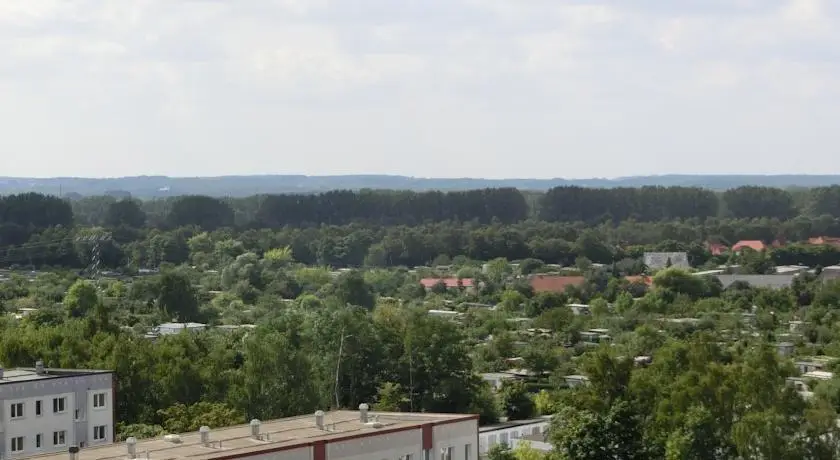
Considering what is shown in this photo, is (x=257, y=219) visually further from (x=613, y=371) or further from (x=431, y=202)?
(x=613, y=371)

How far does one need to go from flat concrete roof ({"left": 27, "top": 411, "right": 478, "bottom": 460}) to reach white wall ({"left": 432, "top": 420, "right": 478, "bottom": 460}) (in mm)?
116

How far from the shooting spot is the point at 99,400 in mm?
33656

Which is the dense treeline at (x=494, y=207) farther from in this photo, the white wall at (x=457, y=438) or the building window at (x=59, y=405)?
the white wall at (x=457, y=438)

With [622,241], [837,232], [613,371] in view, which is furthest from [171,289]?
[837,232]

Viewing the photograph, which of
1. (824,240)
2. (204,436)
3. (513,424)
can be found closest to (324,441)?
(204,436)

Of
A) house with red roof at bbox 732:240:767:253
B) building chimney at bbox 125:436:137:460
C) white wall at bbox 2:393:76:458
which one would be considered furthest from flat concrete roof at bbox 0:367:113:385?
house with red roof at bbox 732:240:767:253

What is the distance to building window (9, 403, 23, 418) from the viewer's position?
1237 inches

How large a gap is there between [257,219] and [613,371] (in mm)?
129623

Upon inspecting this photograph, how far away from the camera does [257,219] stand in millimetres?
164125

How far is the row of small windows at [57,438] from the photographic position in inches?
1239

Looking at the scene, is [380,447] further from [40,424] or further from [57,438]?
[57,438]

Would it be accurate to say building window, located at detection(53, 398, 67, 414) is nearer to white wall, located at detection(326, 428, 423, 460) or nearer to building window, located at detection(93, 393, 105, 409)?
building window, located at detection(93, 393, 105, 409)

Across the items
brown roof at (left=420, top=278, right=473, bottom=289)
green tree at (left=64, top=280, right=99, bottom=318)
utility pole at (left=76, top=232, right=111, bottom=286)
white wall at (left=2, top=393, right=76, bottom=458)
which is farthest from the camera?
utility pole at (left=76, top=232, right=111, bottom=286)

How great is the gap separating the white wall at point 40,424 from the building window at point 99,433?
0.61m
